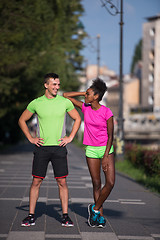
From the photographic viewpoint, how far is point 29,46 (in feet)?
95.8

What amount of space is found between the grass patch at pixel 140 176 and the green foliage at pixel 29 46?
7742 millimetres

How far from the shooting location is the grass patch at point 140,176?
41.7 feet

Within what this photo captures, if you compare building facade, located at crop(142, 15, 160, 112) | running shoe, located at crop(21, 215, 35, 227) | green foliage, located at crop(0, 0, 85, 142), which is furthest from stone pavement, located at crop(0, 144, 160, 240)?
building facade, located at crop(142, 15, 160, 112)

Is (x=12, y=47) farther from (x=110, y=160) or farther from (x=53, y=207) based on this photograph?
(x=110, y=160)

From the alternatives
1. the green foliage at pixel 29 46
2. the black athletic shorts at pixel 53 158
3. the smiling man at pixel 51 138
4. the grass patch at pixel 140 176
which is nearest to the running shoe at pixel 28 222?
the smiling man at pixel 51 138

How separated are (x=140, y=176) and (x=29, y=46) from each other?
51.1 feet

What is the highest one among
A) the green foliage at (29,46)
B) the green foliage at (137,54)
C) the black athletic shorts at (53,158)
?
the green foliage at (137,54)

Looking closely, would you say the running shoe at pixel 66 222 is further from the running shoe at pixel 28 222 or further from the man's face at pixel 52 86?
the man's face at pixel 52 86

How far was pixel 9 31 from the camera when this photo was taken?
24.2 m

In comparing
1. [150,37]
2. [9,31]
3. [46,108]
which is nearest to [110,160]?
[46,108]

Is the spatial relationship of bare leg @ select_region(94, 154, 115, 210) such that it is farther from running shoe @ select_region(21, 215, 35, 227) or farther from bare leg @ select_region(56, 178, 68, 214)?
running shoe @ select_region(21, 215, 35, 227)

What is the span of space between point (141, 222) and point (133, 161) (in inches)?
449

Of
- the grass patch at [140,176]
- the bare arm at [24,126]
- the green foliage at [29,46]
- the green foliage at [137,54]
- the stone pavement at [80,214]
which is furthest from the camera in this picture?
the green foliage at [137,54]

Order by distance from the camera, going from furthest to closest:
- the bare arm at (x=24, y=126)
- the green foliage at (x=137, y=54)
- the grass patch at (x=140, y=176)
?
the green foliage at (x=137, y=54)
the grass patch at (x=140, y=176)
the bare arm at (x=24, y=126)
